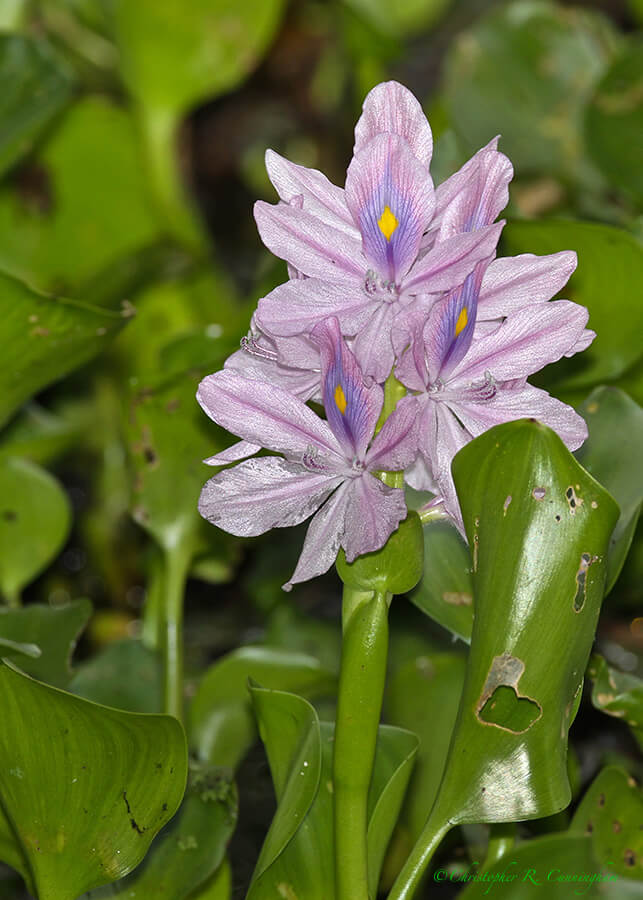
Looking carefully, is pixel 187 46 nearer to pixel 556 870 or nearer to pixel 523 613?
pixel 523 613

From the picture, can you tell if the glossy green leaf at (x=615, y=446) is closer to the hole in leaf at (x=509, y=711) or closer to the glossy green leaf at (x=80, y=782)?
the hole in leaf at (x=509, y=711)

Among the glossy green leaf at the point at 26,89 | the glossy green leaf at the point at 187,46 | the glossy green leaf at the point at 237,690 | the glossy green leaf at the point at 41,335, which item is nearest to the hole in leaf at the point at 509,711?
the glossy green leaf at the point at 237,690

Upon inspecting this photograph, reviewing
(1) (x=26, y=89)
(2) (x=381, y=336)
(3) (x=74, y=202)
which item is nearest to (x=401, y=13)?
(3) (x=74, y=202)

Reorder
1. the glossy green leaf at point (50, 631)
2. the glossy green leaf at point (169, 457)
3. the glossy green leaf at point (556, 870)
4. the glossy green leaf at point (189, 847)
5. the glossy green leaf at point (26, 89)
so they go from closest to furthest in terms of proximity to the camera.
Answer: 1. the glossy green leaf at point (556, 870)
2. the glossy green leaf at point (189, 847)
3. the glossy green leaf at point (50, 631)
4. the glossy green leaf at point (169, 457)
5. the glossy green leaf at point (26, 89)

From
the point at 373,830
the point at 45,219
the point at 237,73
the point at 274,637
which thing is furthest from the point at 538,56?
the point at 373,830

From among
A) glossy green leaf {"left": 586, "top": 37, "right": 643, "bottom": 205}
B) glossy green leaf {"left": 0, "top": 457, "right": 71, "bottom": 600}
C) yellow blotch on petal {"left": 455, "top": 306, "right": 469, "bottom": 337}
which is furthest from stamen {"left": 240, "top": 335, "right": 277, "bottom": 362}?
glossy green leaf {"left": 586, "top": 37, "right": 643, "bottom": 205}
